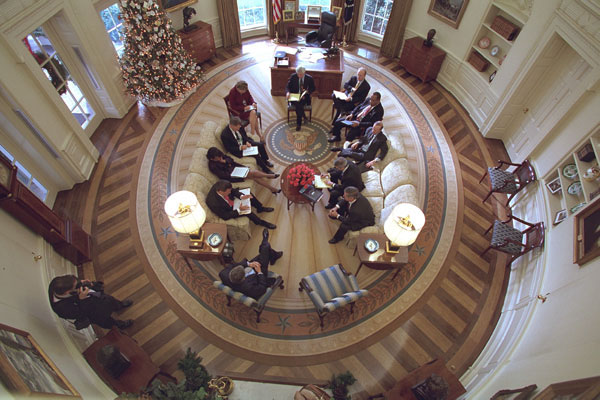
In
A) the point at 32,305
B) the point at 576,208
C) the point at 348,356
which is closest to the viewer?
the point at 32,305

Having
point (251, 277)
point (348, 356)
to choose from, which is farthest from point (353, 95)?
point (348, 356)

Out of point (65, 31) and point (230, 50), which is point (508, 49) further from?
point (65, 31)

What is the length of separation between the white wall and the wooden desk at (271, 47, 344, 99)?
6184 mm

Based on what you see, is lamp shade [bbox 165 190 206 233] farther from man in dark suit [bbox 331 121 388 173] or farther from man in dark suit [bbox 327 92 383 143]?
man in dark suit [bbox 327 92 383 143]

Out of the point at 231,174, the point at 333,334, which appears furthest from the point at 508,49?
the point at 333,334

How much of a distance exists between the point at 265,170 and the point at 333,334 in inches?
141

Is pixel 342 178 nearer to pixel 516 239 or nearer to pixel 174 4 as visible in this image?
pixel 516 239

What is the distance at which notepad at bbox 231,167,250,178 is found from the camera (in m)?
5.70

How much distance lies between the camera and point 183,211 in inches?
165

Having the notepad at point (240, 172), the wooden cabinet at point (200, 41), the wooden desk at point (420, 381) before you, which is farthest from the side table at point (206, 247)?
the wooden cabinet at point (200, 41)

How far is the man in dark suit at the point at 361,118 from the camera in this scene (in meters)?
6.55

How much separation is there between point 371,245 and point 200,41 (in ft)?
25.3

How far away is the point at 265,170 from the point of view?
21.9 feet

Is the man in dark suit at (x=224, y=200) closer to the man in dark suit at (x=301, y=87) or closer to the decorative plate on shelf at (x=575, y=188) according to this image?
the man in dark suit at (x=301, y=87)
